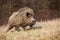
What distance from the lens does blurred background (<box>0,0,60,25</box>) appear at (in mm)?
11539

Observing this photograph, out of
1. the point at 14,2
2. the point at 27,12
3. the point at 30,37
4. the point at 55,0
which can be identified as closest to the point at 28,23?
the point at 27,12

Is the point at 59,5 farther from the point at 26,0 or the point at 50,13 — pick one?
the point at 26,0

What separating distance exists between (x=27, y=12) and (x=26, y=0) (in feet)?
15.4

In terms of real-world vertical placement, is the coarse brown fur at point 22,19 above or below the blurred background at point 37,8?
above

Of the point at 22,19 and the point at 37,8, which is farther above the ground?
the point at 22,19

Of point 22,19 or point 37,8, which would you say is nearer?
point 22,19

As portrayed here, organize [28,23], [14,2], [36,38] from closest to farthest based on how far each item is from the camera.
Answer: [36,38]
[28,23]
[14,2]

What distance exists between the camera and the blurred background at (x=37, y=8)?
11539 mm

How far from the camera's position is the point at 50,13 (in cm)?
1222

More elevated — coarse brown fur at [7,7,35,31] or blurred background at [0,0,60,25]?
coarse brown fur at [7,7,35,31]

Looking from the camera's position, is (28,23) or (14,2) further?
(14,2)

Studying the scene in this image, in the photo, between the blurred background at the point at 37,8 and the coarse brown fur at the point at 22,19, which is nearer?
the coarse brown fur at the point at 22,19

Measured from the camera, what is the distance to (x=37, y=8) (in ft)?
40.2

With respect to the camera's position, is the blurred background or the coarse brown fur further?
the blurred background
